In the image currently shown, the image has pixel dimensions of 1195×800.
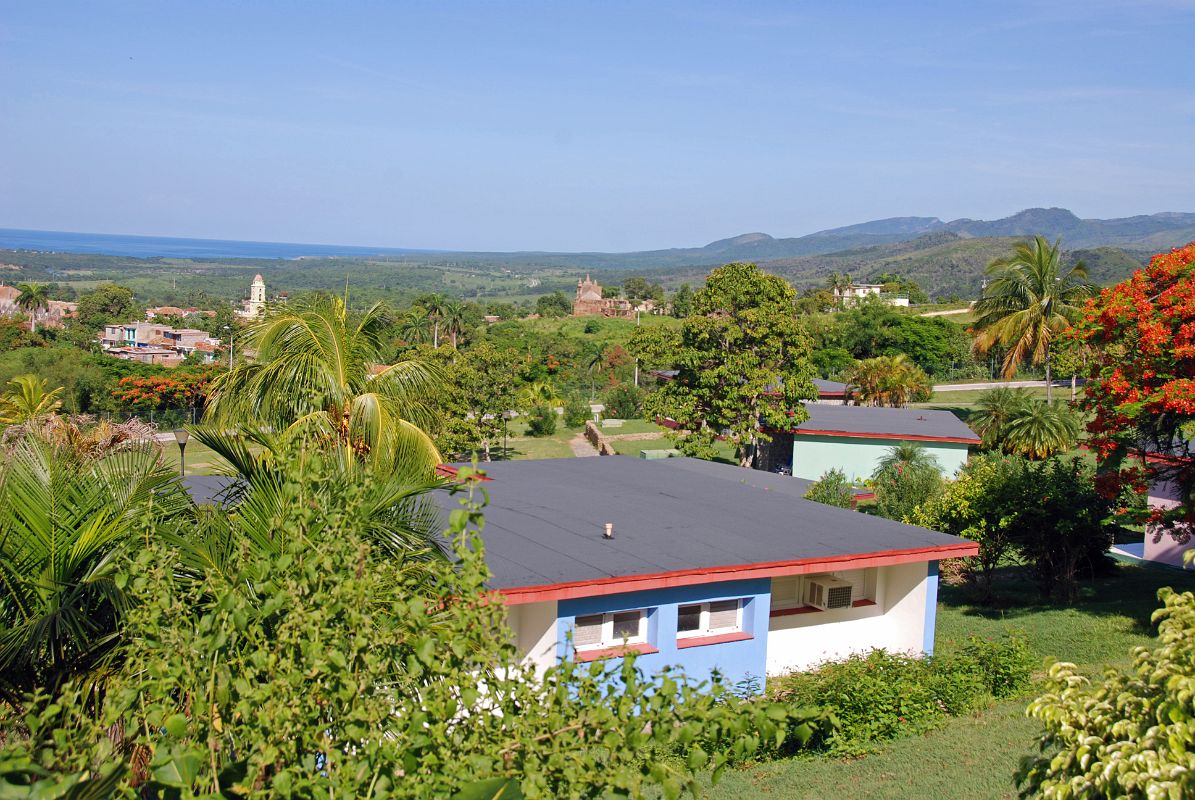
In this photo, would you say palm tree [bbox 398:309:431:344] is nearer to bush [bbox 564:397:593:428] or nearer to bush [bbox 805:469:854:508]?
bush [bbox 564:397:593:428]

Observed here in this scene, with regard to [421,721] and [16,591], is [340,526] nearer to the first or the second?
[421,721]

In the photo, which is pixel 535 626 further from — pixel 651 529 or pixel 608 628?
pixel 651 529

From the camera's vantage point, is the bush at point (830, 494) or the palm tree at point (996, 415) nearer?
the bush at point (830, 494)

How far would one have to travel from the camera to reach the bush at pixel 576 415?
6106 cm

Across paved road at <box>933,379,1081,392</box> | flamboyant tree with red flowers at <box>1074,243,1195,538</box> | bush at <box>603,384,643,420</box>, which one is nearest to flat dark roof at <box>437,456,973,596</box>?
flamboyant tree with red flowers at <box>1074,243,1195,538</box>

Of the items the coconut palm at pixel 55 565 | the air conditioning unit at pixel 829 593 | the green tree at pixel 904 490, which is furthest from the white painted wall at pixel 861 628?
the coconut palm at pixel 55 565

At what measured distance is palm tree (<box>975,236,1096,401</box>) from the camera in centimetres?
4469

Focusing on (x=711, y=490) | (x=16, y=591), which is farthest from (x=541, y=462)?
(x=16, y=591)

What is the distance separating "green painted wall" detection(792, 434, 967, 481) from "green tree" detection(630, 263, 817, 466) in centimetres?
113

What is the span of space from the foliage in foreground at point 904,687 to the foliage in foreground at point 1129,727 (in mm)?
5112

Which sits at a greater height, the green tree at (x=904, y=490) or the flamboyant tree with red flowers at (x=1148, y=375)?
the flamboyant tree with red flowers at (x=1148, y=375)

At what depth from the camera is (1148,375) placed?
14.7m

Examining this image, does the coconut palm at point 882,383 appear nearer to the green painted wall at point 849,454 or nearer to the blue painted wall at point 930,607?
the green painted wall at point 849,454

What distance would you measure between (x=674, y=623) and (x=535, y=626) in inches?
70.1
